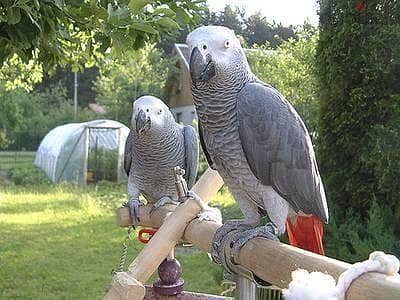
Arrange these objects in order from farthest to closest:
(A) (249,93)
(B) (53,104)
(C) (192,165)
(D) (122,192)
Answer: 1. (B) (53,104)
2. (D) (122,192)
3. (C) (192,165)
4. (A) (249,93)

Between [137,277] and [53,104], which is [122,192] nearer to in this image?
[137,277]

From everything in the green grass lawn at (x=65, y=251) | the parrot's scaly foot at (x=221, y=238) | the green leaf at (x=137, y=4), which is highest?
the green leaf at (x=137, y=4)

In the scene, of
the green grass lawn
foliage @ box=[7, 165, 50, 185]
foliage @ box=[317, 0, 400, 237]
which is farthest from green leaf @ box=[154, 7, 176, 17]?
foliage @ box=[7, 165, 50, 185]

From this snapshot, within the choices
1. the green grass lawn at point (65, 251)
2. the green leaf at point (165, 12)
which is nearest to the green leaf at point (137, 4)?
the green leaf at point (165, 12)

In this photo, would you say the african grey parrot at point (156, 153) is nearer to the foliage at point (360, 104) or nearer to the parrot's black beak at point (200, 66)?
the parrot's black beak at point (200, 66)

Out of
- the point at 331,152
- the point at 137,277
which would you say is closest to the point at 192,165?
the point at 137,277

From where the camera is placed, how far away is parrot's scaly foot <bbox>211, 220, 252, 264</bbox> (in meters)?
1.07

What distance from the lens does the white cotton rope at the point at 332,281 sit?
0.55 meters

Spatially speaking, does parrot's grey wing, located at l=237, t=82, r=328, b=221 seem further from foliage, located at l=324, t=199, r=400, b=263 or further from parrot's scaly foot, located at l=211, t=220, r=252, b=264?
foliage, located at l=324, t=199, r=400, b=263

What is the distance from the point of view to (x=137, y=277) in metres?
1.12

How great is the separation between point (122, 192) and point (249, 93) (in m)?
6.44

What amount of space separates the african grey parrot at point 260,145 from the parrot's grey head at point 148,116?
1.36 feet

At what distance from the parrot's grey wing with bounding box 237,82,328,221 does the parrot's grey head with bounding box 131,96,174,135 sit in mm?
490

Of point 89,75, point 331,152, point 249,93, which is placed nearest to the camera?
point 249,93
